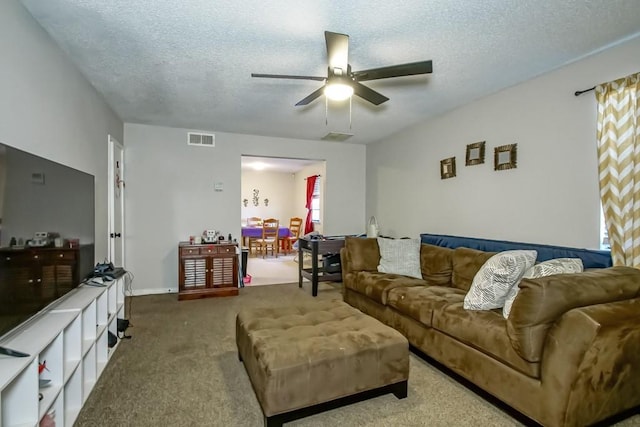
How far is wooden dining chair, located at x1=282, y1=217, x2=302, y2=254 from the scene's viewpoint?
28.1 feet

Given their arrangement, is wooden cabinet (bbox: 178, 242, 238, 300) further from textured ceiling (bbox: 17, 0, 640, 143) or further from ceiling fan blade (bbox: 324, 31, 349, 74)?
ceiling fan blade (bbox: 324, 31, 349, 74)

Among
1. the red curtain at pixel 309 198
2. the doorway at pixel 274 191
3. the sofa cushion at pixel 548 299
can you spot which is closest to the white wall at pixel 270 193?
the doorway at pixel 274 191

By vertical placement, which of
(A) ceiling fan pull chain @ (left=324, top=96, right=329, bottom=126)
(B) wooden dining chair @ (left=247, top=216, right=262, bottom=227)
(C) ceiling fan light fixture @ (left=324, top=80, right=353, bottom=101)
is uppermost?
(A) ceiling fan pull chain @ (left=324, top=96, right=329, bottom=126)

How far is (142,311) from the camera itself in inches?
146

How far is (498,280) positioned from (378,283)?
118cm

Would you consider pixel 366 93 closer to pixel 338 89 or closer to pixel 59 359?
pixel 338 89

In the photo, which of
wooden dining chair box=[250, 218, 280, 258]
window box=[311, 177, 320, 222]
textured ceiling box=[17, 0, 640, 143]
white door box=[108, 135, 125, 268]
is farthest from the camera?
window box=[311, 177, 320, 222]

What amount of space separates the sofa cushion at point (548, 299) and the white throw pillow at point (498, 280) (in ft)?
1.26

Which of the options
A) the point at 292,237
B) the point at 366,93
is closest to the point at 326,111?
the point at 366,93

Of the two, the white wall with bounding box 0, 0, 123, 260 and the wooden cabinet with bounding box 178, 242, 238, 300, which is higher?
the white wall with bounding box 0, 0, 123, 260

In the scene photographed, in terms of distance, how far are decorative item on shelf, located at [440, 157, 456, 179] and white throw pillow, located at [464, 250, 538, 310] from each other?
5.66 ft

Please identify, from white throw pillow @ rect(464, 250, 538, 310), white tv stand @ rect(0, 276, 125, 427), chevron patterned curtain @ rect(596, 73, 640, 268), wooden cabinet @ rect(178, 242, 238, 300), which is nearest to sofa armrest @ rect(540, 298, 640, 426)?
white throw pillow @ rect(464, 250, 538, 310)

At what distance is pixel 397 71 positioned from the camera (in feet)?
6.88

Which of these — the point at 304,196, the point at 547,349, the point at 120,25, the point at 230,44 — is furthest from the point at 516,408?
the point at 304,196
